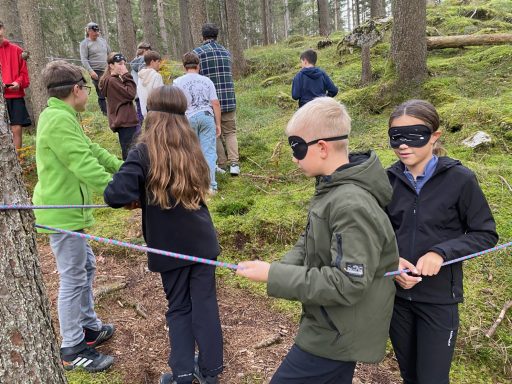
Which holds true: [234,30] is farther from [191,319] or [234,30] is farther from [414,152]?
[414,152]

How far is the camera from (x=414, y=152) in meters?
2.37

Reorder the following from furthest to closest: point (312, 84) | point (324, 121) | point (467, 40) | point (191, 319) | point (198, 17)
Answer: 1. point (198, 17)
2. point (467, 40)
3. point (312, 84)
4. point (191, 319)
5. point (324, 121)

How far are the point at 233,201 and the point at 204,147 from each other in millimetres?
893

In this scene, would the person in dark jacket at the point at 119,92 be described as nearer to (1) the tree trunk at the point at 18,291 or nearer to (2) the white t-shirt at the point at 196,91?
(2) the white t-shirt at the point at 196,91

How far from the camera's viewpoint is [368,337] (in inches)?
76.2

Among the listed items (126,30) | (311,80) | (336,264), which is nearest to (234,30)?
(126,30)

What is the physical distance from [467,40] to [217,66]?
293 inches

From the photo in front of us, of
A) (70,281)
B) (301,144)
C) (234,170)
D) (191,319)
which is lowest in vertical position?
(191,319)

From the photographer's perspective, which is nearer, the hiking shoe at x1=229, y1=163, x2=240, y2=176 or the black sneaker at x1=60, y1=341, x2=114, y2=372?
the black sneaker at x1=60, y1=341, x2=114, y2=372

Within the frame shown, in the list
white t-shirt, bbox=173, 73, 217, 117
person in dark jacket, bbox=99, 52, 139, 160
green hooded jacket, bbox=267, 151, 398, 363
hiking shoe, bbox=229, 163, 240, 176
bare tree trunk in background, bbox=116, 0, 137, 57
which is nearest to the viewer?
green hooded jacket, bbox=267, 151, 398, 363

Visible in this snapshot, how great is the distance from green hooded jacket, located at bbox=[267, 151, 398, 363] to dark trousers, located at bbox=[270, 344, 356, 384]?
67 mm

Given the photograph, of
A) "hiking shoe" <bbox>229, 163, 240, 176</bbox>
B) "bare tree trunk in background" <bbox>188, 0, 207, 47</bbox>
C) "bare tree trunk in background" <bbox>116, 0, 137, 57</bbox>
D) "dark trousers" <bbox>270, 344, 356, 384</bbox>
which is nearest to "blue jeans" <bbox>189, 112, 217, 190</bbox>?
"hiking shoe" <bbox>229, 163, 240, 176</bbox>

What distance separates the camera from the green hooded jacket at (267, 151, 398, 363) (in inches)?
68.7

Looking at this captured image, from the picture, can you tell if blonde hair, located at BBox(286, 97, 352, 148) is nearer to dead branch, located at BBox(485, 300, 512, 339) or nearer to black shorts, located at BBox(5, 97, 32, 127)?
dead branch, located at BBox(485, 300, 512, 339)
